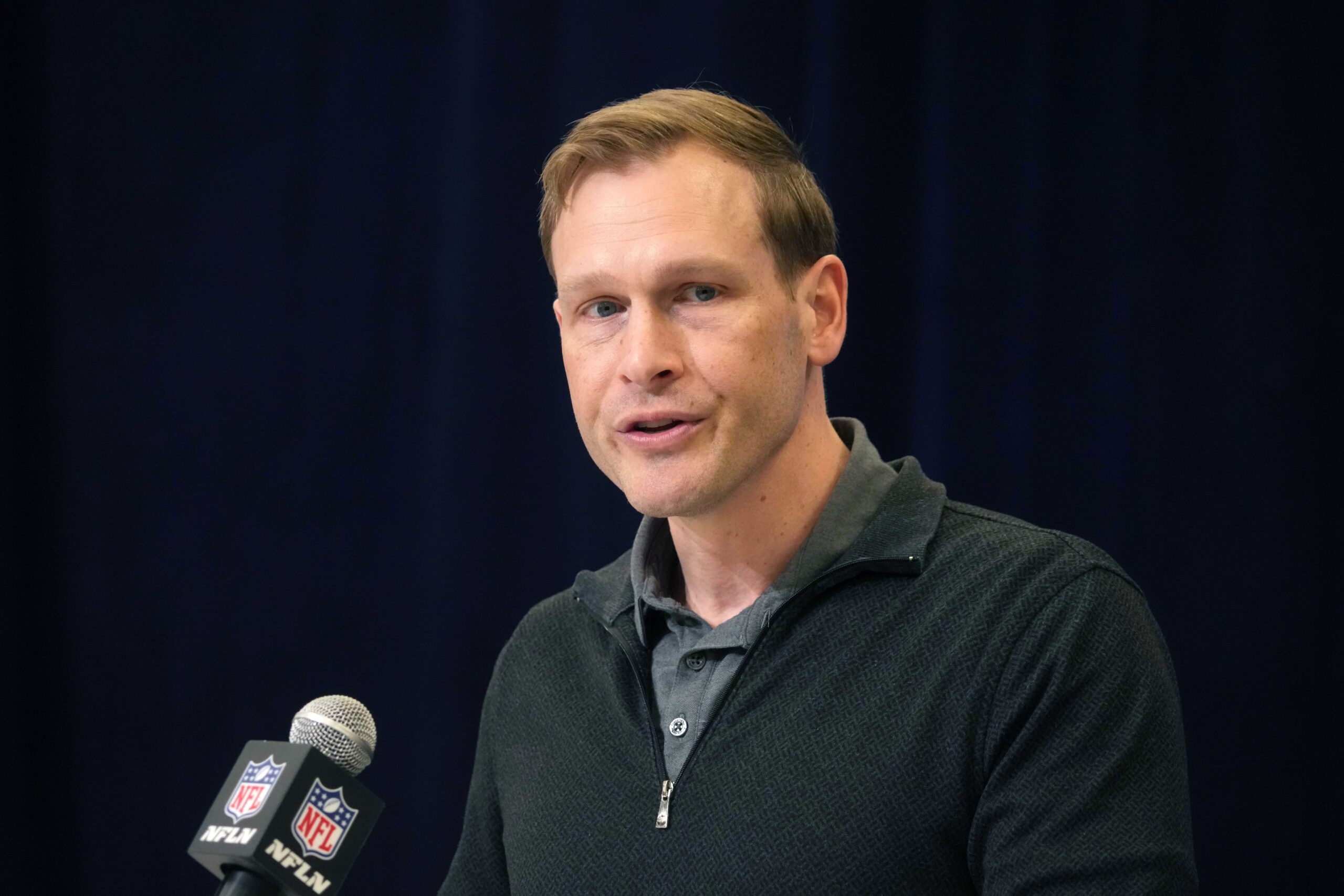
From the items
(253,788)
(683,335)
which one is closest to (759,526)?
(683,335)

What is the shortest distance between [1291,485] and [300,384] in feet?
5.45

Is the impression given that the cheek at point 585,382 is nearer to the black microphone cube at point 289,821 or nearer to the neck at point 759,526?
the neck at point 759,526

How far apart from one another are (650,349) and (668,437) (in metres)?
0.09

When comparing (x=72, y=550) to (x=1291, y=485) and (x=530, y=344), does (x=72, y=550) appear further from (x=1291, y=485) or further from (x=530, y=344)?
(x=1291, y=485)

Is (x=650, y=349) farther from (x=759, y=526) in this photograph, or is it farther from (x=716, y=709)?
(x=716, y=709)

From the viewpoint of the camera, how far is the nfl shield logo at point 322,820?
2.89 feet

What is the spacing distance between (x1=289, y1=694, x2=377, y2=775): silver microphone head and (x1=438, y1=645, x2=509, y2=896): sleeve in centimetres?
59

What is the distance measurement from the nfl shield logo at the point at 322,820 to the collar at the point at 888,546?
1.87 ft

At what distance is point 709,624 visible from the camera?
143 cm

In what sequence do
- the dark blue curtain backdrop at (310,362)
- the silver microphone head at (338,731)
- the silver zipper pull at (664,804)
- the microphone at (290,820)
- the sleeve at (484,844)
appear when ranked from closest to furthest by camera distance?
the microphone at (290,820) → the silver microphone head at (338,731) → the silver zipper pull at (664,804) → the sleeve at (484,844) → the dark blue curtain backdrop at (310,362)

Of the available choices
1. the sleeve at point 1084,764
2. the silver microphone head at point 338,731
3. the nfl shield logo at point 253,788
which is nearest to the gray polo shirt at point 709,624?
the sleeve at point 1084,764

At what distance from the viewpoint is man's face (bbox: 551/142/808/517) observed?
1325 millimetres

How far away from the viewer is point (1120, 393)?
6.61 ft

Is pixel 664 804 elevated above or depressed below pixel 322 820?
below
